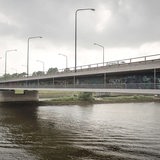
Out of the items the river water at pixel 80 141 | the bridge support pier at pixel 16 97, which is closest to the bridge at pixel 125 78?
the river water at pixel 80 141

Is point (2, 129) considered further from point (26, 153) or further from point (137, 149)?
point (137, 149)

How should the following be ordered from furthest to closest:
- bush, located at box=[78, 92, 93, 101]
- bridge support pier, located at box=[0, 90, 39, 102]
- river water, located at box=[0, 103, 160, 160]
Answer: bush, located at box=[78, 92, 93, 101] < bridge support pier, located at box=[0, 90, 39, 102] < river water, located at box=[0, 103, 160, 160]

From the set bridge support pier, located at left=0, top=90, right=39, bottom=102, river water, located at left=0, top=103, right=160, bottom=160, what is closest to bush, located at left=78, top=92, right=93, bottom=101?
bridge support pier, located at left=0, top=90, right=39, bottom=102

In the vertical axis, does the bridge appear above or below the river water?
above

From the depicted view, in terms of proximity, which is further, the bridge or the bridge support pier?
the bridge support pier

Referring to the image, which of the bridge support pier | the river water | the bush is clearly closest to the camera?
the river water

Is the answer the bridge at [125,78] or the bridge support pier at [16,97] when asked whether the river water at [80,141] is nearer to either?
the bridge at [125,78]

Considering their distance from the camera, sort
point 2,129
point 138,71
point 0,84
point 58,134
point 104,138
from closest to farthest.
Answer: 1. point 138,71
2. point 104,138
3. point 58,134
4. point 2,129
5. point 0,84

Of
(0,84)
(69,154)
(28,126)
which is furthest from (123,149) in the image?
(0,84)

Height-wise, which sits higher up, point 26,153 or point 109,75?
point 109,75

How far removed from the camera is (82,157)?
1309 inches

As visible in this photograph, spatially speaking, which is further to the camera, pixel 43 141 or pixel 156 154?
pixel 43 141

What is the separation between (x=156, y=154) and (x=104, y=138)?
11.0 meters

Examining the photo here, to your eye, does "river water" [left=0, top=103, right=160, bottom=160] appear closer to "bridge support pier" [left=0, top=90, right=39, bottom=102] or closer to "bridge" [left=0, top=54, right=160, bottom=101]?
"bridge" [left=0, top=54, right=160, bottom=101]
